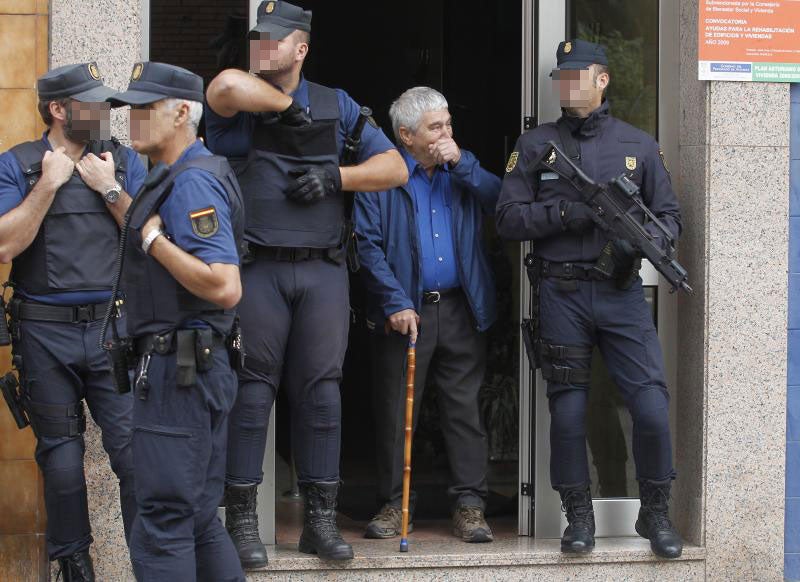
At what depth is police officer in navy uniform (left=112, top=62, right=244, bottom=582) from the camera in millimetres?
4227

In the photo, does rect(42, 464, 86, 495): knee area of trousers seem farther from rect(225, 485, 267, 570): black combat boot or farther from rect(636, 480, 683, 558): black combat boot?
A: rect(636, 480, 683, 558): black combat boot

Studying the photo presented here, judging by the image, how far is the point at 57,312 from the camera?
5.18m

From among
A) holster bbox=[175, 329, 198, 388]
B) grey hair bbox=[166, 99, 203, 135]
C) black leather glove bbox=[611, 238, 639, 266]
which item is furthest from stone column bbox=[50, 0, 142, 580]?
black leather glove bbox=[611, 238, 639, 266]

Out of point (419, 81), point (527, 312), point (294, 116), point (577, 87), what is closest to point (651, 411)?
point (527, 312)

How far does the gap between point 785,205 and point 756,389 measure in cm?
84

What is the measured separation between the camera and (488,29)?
9422mm

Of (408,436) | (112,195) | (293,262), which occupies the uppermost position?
(112,195)

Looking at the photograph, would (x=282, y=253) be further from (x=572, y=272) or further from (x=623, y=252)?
(x=623, y=252)

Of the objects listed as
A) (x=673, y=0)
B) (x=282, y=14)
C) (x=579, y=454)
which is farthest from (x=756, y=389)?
(x=282, y=14)

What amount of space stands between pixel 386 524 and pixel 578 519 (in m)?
0.90

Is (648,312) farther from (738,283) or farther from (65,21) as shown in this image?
(65,21)

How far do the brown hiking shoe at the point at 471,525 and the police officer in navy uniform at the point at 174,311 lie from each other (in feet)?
6.27

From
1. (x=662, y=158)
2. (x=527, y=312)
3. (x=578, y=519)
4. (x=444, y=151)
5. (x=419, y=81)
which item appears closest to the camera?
(x=578, y=519)

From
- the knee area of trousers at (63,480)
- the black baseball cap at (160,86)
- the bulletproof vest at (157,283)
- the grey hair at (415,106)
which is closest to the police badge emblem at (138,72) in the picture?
the black baseball cap at (160,86)
